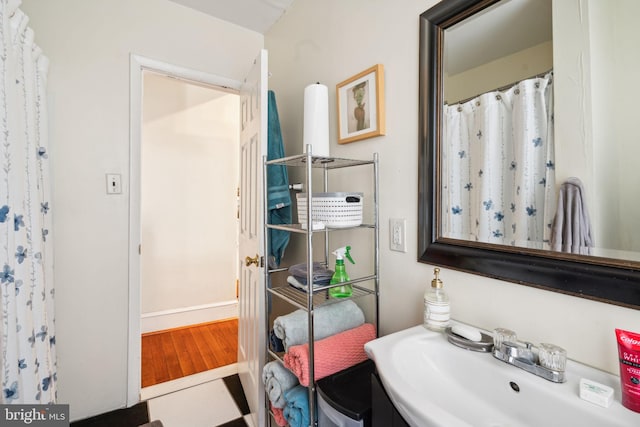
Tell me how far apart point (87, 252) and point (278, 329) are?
1220 mm

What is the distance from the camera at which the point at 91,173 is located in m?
1.63

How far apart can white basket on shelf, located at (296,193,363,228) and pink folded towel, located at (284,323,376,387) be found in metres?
0.41

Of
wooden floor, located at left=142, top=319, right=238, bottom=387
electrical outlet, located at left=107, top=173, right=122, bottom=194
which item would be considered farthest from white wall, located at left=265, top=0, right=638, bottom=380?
wooden floor, located at left=142, top=319, right=238, bottom=387

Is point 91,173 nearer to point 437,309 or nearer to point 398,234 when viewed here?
point 398,234

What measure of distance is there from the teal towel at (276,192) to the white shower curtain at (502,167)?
2.69 ft

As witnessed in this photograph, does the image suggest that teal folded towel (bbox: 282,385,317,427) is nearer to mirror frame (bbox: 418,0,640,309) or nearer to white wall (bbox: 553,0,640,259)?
mirror frame (bbox: 418,0,640,309)

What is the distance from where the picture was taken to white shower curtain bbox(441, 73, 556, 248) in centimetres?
76

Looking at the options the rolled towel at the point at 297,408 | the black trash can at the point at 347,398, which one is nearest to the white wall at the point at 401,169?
the black trash can at the point at 347,398

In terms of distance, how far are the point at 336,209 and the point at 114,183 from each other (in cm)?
137

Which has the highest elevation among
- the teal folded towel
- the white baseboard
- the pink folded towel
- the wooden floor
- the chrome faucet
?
the chrome faucet

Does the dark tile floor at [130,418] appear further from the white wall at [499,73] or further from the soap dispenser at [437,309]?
the white wall at [499,73]

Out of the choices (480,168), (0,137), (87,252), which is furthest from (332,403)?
(87,252)

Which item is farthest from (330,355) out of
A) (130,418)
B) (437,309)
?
(130,418)

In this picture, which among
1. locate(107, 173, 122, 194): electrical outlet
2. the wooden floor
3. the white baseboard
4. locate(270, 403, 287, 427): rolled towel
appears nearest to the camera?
locate(270, 403, 287, 427): rolled towel
